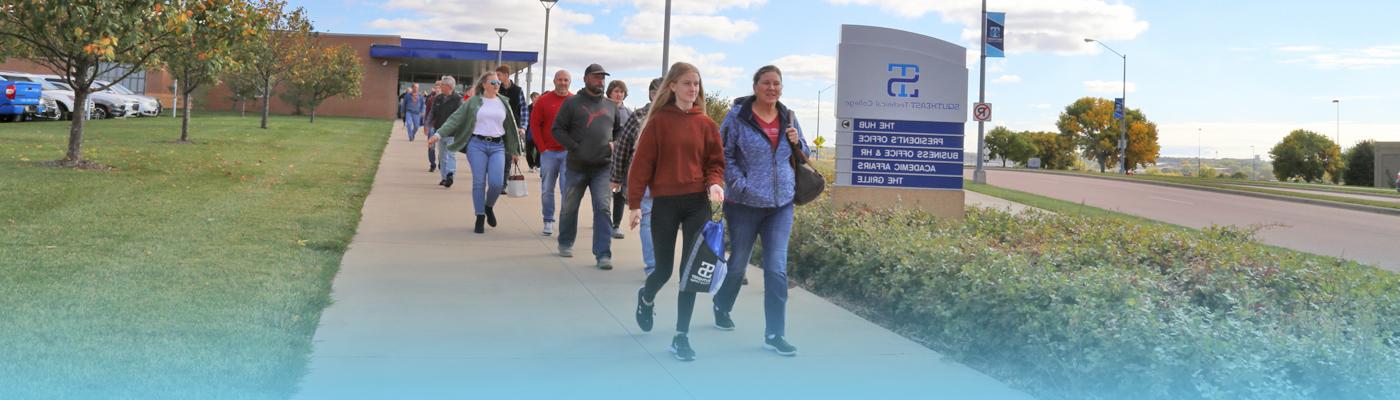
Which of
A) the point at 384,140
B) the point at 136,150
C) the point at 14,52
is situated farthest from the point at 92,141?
the point at 384,140

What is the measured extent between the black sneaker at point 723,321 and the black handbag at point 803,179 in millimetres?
860

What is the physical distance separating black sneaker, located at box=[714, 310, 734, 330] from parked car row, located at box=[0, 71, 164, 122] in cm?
2561

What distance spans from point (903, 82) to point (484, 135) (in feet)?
14.2

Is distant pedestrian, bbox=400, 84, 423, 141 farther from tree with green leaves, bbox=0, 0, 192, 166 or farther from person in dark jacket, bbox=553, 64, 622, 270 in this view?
person in dark jacket, bbox=553, 64, 622, 270

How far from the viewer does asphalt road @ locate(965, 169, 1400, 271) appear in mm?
14969

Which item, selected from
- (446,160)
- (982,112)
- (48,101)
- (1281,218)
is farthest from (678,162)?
(48,101)

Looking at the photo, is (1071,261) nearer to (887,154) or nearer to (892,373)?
(892,373)

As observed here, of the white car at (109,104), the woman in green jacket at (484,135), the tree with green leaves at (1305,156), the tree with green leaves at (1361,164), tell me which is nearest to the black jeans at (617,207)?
the woman in green jacket at (484,135)

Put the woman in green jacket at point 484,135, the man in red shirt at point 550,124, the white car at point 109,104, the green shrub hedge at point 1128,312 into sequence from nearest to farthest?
1. the green shrub hedge at point 1128,312
2. the man in red shirt at point 550,124
3. the woman in green jacket at point 484,135
4. the white car at point 109,104

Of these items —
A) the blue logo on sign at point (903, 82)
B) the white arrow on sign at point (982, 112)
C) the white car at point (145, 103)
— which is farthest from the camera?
the white car at point (145, 103)

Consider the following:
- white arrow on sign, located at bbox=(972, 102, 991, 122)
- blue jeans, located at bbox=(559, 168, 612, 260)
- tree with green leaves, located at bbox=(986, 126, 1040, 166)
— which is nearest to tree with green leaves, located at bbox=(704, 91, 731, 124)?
white arrow on sign, located at bbox=(972, 102, 991, 122)

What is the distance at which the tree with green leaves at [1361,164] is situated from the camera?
236 ft

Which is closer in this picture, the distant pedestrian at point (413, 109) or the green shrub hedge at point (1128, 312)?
the green shrub hedge at point (1128, 312)

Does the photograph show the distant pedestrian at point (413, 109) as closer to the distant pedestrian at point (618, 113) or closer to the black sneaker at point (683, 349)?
the distant pedestrian at point (618, 113)
